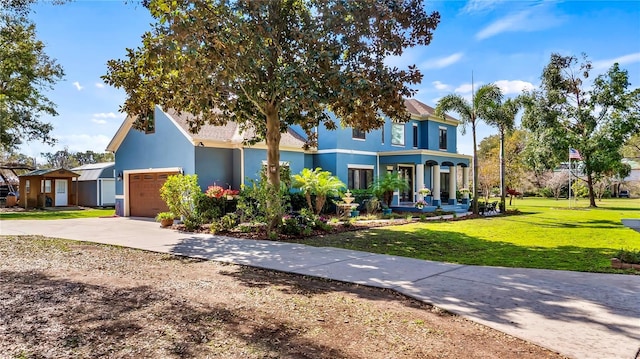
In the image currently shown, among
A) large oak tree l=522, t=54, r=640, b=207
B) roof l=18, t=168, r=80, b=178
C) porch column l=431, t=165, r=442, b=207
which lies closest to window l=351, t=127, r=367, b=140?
porch column l=431, t=165, r=442, b=207

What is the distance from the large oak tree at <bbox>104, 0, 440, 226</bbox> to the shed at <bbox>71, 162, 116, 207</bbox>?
2195 cm

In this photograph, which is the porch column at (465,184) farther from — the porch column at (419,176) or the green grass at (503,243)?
the green grass at (503,243)

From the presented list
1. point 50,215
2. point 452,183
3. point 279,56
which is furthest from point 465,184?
point 50,215

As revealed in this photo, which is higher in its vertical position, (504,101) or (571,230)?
(504,101)

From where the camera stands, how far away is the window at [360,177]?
22.6 meters

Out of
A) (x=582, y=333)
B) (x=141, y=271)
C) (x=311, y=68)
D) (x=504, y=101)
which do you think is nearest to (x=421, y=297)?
(x=582, y=333)

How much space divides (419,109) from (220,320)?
24920mm

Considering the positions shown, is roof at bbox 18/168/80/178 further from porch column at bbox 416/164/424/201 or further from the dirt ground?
the dirt ground

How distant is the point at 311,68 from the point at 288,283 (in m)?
6.60

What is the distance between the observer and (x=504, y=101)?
2208cm

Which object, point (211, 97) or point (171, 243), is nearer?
point (171, 243)

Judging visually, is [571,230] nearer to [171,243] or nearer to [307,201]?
[307,201]

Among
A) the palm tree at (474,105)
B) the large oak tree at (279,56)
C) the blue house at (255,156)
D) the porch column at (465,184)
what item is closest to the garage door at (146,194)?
the blue house at (255,156)

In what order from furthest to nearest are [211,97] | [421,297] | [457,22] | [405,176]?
[405,176]
[457,22]
[211,97]
[421,297]
